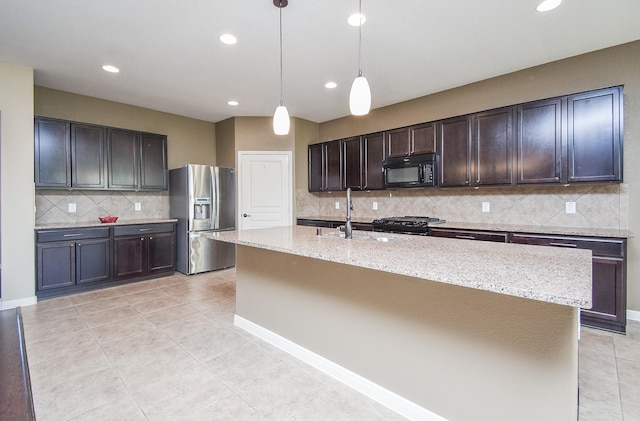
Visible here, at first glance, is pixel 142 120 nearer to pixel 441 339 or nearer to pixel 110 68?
pixel 110 68

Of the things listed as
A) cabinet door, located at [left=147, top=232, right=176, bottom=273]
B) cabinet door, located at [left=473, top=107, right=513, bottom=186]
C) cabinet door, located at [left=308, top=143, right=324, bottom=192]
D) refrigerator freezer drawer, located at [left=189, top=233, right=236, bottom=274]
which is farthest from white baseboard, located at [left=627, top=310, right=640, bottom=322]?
cabinet door, located at [left=147, top=232, right=176, bottom=273]

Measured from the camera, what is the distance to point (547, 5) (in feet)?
7.76

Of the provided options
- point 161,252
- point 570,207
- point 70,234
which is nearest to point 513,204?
point 570,207

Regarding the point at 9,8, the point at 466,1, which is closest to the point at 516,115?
the point at 466,1

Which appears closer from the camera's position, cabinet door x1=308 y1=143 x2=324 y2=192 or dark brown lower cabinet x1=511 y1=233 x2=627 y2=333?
dark brown lower cabinet x1=511 y1=233 x2=627 y2=333

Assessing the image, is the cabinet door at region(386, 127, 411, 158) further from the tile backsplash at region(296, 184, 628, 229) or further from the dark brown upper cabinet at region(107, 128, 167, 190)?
the dark brown upper cabinet at region(107, 128, 167, 190)

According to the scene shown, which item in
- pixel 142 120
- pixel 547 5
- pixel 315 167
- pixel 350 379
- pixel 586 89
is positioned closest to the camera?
pixel 350 379

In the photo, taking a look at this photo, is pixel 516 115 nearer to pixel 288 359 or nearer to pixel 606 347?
pixel 606 347

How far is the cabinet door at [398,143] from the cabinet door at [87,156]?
13.6 feet

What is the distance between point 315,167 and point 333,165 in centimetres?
45

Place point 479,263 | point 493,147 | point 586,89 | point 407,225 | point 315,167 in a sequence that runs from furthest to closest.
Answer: point 315,167
point 407,225
point 493,147
point 586,89
point 479,263

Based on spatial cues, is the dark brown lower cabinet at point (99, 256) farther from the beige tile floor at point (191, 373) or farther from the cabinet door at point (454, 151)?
the cabinet door at point (454, 151)

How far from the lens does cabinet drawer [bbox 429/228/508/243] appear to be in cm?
325

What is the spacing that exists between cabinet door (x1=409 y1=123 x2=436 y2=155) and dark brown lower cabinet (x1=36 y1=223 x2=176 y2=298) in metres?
3.90
